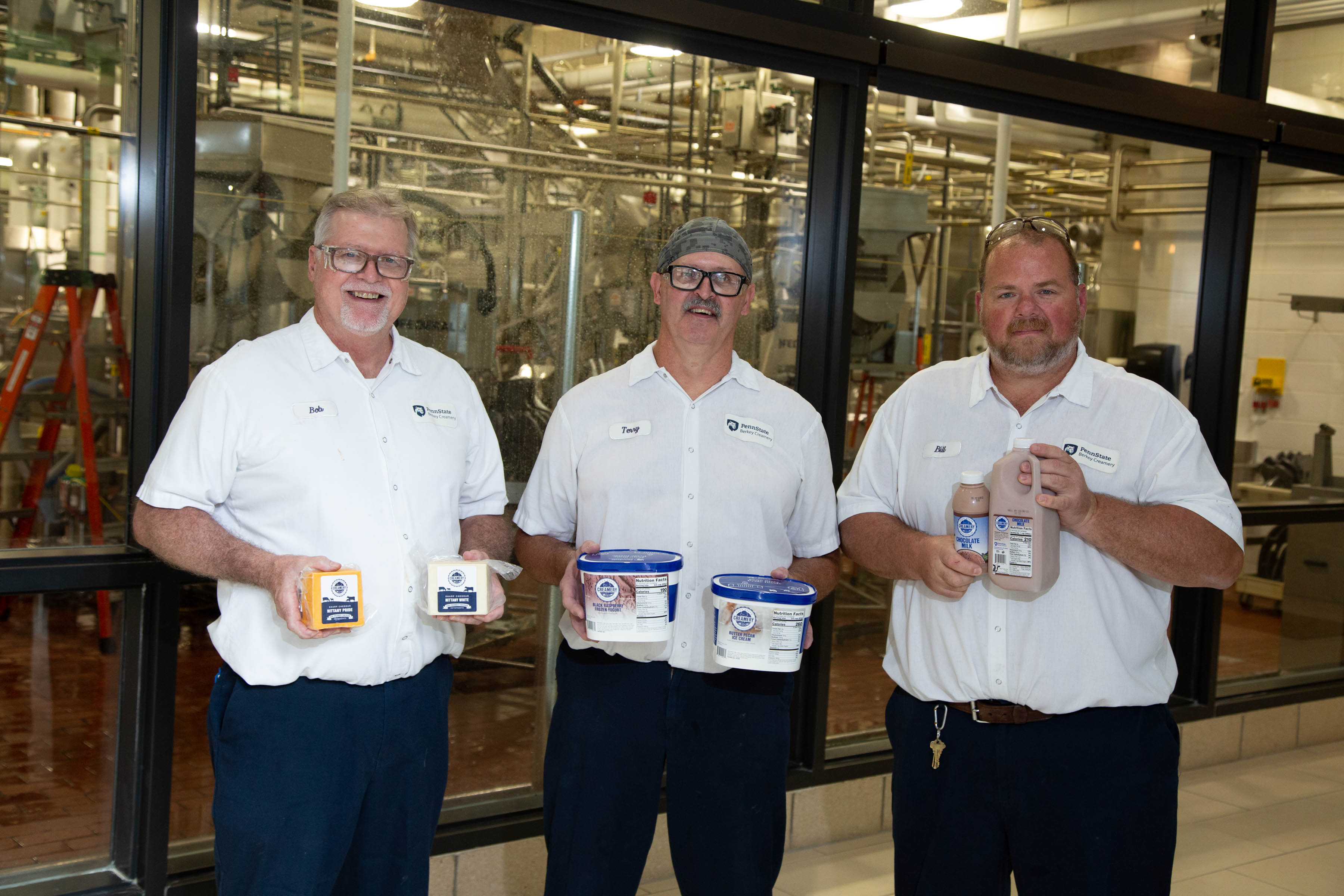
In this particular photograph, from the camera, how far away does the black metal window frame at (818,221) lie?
7.44 feet

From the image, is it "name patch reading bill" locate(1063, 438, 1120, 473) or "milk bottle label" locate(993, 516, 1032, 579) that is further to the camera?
"name patch reading bill" locate(1063, 438, 1120, 473)

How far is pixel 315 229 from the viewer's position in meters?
1.82

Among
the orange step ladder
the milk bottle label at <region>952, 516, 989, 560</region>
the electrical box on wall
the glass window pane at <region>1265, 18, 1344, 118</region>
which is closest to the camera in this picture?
the milk bottle label at <region>952, 516, 989, 560</region>

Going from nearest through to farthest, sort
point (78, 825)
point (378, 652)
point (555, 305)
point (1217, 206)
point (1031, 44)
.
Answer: point (378, 652), point (78, 825), point (555, 305), point (1031, 44), point (1217, 206)

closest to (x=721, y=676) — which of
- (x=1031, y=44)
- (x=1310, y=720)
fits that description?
(x=1031, y=44)

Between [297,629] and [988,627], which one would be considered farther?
[988,627]

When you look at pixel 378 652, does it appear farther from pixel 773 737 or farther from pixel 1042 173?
pixel 1042 173

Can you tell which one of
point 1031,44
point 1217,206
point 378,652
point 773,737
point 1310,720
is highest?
point 1031,44

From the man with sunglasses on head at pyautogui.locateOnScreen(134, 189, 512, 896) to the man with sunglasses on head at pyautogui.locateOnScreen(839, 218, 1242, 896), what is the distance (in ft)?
2.79

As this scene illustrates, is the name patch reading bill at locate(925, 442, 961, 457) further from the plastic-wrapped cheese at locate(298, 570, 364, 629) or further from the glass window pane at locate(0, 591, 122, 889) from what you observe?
the glass window pane at locate(0, 591, 122, 889)

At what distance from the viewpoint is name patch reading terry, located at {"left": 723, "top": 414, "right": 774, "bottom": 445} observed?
2.01 m

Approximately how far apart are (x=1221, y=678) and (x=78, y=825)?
165 inches

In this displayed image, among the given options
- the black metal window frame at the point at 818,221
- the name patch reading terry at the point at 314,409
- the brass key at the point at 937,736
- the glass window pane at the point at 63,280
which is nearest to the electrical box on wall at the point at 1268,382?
the black metal window frame at the point at 818,221

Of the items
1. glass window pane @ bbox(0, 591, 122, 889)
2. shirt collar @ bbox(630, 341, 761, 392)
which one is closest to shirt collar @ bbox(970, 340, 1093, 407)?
shirt collar @ bbox(630, 341, 761, 392)
